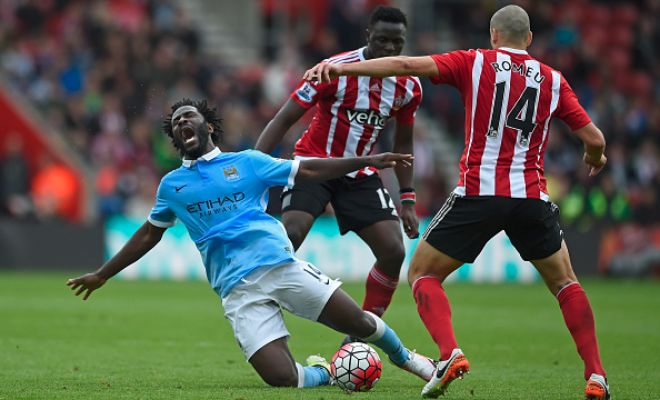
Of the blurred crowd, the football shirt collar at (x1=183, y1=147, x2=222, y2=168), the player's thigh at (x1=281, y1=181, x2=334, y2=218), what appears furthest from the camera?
the blurred crowd

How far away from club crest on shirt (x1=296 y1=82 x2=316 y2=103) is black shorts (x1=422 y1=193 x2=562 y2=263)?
6.11ft

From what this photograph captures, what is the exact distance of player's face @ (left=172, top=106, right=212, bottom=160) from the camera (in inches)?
298

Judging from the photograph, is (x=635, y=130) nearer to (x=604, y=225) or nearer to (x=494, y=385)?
(x=604, y=225)

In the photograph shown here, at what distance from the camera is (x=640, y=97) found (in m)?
26.8

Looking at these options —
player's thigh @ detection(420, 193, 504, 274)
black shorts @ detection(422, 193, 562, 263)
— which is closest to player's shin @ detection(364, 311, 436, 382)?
player's thigh @ detection(420, 193, 504, 274)

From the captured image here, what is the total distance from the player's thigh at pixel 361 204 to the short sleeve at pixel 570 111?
6.83ft

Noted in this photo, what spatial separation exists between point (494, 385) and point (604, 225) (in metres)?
14.1

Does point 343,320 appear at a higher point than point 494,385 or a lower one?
higher

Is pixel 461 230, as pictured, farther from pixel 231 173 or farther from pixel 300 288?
pixel 231 173

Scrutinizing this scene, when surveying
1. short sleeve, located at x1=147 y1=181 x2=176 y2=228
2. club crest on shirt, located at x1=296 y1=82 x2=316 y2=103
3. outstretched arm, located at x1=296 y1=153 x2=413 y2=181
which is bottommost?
short sleeve, located at x1=147 y1=181 x2=176 y2=228

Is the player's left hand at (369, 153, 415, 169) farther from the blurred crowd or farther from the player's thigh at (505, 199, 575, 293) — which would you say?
the blurred crowd

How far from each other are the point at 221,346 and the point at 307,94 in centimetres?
283

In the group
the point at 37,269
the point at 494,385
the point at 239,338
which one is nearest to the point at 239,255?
the point at 239,338

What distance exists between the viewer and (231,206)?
7496mm
